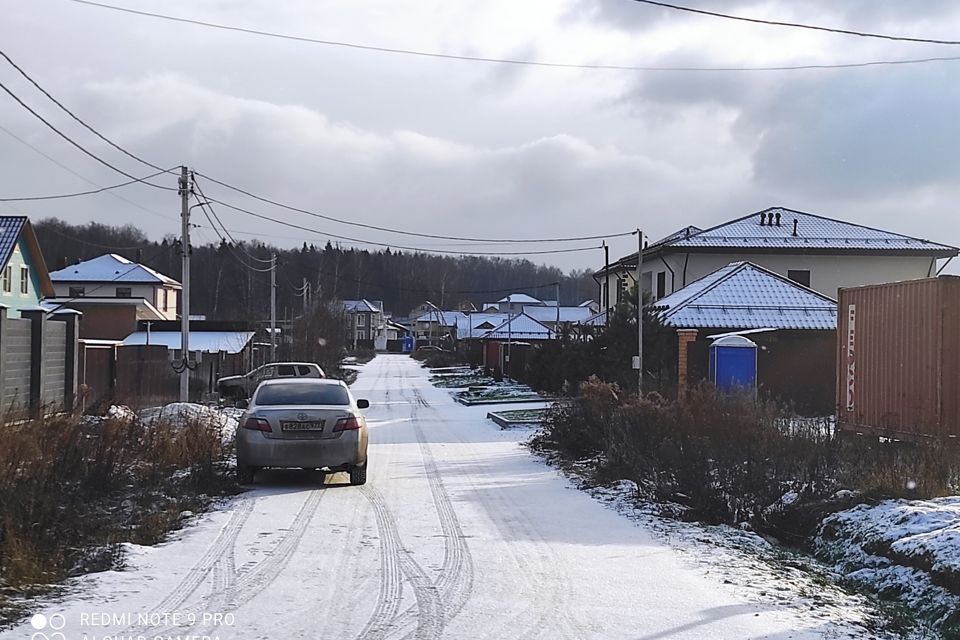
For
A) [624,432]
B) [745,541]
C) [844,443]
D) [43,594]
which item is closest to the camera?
[43,594]

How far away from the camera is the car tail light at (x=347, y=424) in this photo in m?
12.9

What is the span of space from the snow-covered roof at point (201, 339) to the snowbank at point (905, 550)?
43.2m

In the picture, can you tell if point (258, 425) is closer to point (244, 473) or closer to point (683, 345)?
point (244, 473)

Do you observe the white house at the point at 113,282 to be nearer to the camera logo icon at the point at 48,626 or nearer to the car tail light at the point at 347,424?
the car tail light at the point at 347,424

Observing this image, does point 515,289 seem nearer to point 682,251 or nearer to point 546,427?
point 682,251

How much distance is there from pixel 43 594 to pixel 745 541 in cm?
620

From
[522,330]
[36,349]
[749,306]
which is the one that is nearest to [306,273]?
[522,330]

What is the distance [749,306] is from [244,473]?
22757mm

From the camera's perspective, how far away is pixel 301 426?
12797mm

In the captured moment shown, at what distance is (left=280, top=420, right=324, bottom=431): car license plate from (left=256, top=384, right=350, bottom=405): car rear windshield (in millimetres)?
683

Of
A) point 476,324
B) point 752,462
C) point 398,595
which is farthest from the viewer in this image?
point 476,324

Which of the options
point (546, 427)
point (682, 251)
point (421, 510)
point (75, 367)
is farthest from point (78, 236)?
point (421, 510)

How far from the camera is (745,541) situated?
960 cm

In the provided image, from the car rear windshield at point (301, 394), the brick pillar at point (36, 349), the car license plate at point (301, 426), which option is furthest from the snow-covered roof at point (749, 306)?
the car license plate at point (301, 426)
